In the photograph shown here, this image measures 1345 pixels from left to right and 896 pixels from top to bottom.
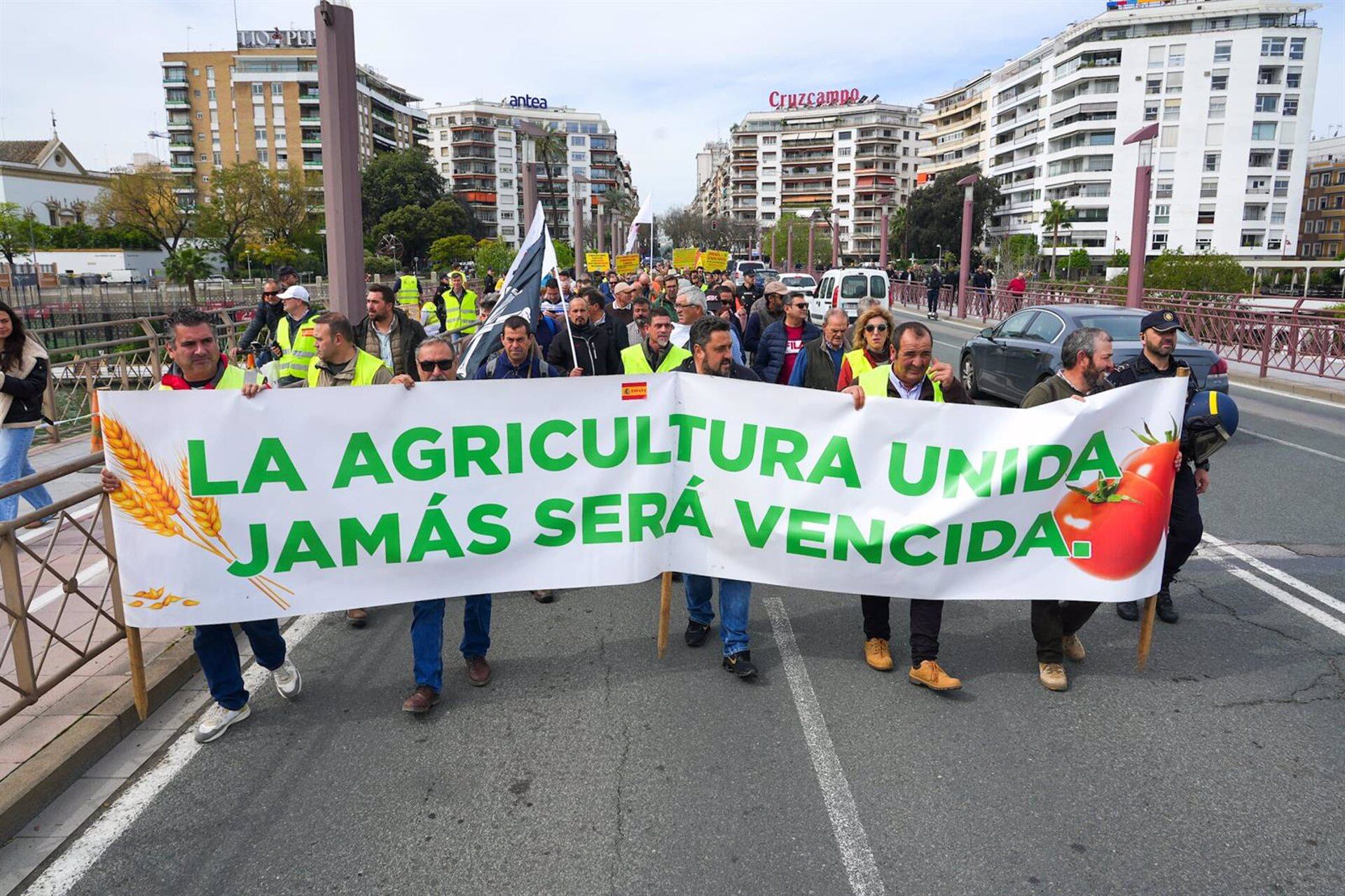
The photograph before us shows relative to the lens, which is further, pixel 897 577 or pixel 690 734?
pixel 897 577

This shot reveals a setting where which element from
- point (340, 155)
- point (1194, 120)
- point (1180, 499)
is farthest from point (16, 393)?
point (1194, 120)

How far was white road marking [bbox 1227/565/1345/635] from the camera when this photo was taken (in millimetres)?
5152

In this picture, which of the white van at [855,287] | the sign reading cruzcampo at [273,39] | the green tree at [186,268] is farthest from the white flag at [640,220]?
the sign reading cruzcampo at [273,39]

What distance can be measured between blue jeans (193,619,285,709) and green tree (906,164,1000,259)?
313 ft

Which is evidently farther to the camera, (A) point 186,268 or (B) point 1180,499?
(A) point 186,268

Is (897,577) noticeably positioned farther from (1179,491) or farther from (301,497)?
(301,497)

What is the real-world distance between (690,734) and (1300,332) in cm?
1816

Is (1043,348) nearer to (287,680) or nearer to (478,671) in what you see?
(478,671)

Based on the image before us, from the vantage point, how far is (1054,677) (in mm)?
4426

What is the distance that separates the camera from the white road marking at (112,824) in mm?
3057

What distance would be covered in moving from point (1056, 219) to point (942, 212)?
11.4 metres

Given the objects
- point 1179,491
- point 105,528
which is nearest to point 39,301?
point 105,528

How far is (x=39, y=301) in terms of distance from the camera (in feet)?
158

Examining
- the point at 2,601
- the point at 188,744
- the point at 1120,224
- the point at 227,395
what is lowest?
the point at 188,744
